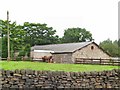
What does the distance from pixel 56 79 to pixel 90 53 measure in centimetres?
2735

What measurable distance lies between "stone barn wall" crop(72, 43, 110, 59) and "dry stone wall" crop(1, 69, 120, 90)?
78.1ft

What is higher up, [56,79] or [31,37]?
[31,37]

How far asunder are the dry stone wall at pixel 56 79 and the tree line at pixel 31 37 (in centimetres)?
2734

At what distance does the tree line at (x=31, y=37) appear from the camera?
45.5 meters

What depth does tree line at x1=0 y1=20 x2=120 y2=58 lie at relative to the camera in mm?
45500

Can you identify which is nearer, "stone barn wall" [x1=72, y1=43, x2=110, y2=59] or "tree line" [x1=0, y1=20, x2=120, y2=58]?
"stone barn wall" [x1=72, y1=43, x2=110, y2=59]

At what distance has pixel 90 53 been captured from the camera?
131 feet

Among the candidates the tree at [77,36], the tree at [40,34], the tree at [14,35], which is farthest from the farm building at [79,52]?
Answer: the tree at [77,36]

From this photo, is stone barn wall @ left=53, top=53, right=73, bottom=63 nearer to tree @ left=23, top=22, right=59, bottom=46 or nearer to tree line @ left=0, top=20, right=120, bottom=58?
tree line @ left=0, top=20, right=120, bottom=58

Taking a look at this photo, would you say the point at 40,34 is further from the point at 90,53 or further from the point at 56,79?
the point at 56,79

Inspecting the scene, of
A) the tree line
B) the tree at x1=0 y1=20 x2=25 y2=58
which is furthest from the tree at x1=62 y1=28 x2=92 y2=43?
the tree at x1=0 y1=20 x2=25 y2=58

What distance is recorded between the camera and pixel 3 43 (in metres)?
41.7

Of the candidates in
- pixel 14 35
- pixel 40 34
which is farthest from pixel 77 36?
pixel 14 35

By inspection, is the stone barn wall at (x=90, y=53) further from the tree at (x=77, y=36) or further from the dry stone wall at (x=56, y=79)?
the tree at (x=77, y=36)
